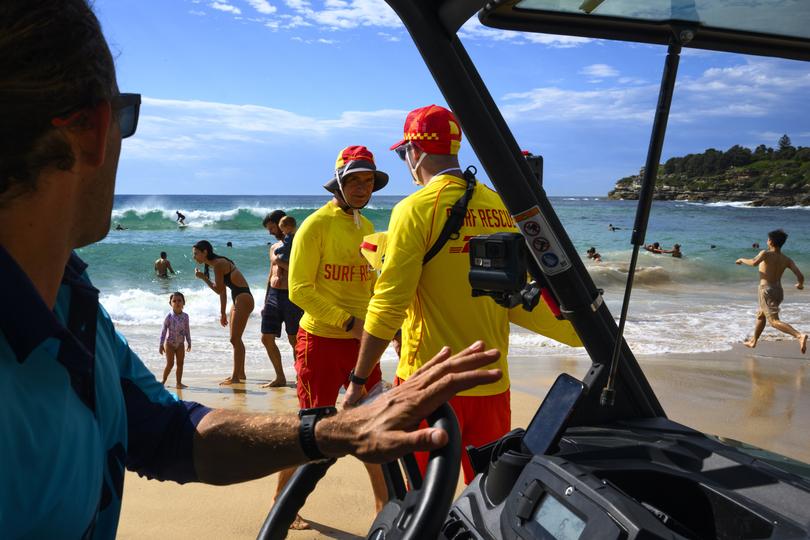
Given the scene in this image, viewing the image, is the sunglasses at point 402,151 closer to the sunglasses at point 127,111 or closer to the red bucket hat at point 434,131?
the red bucket hat at point 434,131

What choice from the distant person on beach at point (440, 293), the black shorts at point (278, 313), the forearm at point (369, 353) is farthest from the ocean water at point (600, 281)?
the distant person on beach at point (440, 293)

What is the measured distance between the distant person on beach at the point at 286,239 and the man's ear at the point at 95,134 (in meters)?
6.55

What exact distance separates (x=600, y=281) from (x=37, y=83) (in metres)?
23.3

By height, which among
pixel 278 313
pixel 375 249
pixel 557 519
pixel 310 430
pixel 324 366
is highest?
pixel 375 249

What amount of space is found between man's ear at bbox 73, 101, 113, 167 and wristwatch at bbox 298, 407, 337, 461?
66 cm

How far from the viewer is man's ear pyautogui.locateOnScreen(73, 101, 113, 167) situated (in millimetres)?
1221

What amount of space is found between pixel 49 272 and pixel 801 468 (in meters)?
1.77

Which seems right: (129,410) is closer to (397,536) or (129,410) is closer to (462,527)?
(397,536)

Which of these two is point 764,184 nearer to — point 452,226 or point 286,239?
point 286,239

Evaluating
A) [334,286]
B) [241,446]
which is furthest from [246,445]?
[334,286]

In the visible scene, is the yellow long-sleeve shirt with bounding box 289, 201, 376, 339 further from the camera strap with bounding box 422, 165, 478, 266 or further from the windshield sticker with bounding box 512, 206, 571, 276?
the windshield sticker with bounding box 512, 206, 571, 276

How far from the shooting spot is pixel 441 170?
3363 mm

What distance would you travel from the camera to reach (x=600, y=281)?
23.4m

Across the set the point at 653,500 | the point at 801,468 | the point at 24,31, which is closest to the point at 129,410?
the point at 24,31
